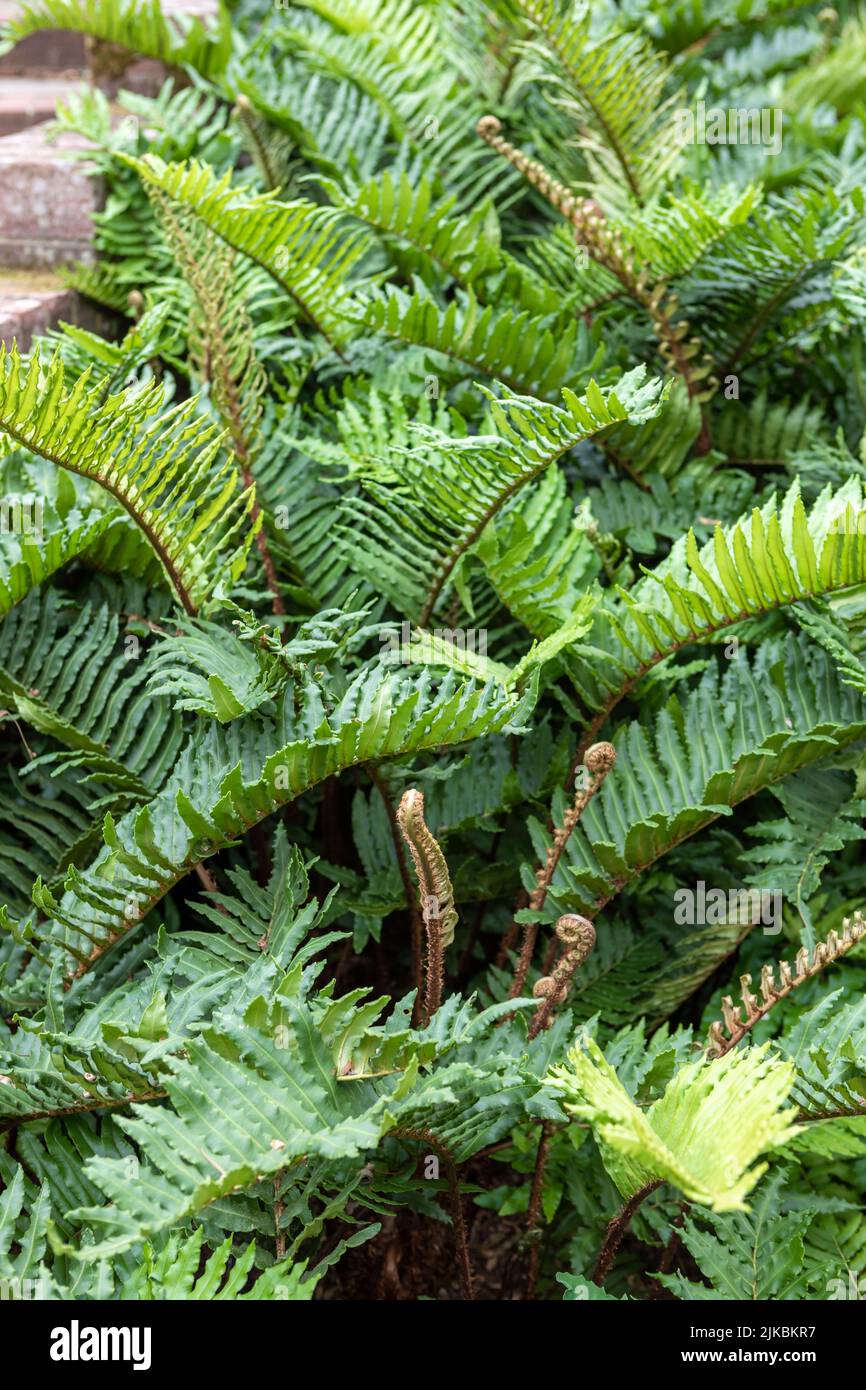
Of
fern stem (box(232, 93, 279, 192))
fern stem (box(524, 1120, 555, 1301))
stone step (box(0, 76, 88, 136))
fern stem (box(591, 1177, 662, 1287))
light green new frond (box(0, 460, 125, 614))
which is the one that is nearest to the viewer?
fern stem (box(591, 1177, 662, 1287))

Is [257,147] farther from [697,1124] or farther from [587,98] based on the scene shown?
[697,1124]

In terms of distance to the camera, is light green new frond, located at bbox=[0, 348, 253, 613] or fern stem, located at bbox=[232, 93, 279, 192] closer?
light green new frond, located at bbox=[0, 348, 253, 613]

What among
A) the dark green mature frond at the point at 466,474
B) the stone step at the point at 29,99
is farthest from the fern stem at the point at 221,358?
the stone step at the point at 29,99

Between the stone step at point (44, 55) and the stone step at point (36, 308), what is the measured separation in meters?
2.10

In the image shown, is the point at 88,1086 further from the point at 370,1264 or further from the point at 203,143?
the point at 203,143

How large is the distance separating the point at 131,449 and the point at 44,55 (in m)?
3.76

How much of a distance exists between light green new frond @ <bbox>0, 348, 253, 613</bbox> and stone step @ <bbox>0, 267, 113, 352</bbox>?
84cm

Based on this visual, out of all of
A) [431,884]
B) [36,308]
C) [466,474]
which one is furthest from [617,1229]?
[36,308]

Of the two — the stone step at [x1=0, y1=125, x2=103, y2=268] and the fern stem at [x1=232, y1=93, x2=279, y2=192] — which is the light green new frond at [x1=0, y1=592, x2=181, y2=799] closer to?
the stone step at [x1=0, y1=125, x2=103, y2=268]

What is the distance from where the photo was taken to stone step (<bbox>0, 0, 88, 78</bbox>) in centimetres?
498

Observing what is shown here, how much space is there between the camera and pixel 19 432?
6.42ft

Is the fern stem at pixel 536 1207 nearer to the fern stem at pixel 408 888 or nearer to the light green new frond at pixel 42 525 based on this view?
the fern stem at pixel 408 888

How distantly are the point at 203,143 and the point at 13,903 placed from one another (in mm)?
2303

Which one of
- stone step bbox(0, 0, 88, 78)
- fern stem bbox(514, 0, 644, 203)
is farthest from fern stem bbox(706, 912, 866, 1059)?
stone step bbox(0, 0, 88, 78)
